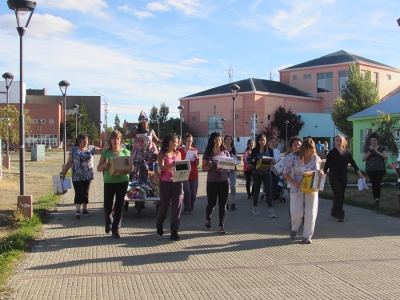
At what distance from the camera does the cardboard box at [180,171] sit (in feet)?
24.9

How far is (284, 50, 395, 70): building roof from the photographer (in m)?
68.1

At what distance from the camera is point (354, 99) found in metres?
42.6

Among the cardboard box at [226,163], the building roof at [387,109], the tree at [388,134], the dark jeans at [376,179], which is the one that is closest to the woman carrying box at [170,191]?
the cardboard box at [226,163]

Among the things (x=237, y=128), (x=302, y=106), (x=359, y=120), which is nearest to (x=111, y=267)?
(x=359, y=120)

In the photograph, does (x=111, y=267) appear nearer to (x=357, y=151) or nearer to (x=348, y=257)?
(x=348, y=257)

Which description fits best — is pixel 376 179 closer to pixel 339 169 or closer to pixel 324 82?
pixel 339 169

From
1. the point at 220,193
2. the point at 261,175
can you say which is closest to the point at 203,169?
the point at 220,193

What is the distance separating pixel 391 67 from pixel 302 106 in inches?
628

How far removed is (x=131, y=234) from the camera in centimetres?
834

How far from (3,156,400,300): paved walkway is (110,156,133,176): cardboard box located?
3.89 ft

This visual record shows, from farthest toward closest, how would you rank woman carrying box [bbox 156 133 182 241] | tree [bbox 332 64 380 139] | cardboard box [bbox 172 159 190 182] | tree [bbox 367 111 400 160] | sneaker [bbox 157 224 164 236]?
tree [bbox 332 64 380 139]
tree [bbox 367 111 400 160]
sneaker [bbox 157 224 164 236]
woman carrying box [bbox 156 133 182 241]
cardboard box [bbox 172 159 190 182]

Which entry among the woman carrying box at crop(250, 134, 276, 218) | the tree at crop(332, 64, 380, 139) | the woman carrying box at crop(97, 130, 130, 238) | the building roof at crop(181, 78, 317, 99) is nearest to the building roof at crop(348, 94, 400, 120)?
the woman carrying box at crop(250, 134, 276, 218)

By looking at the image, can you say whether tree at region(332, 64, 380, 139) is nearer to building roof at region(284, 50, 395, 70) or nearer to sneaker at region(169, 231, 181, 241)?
building roof at region(284, 50, 395, 70)

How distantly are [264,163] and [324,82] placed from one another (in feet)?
215
